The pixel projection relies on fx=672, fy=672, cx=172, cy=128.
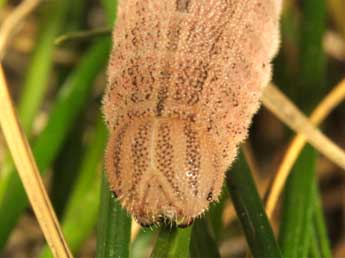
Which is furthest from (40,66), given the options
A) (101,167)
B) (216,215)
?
(216,215)

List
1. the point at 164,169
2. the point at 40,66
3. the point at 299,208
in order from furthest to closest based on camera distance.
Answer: the point at 40,66
the point at 299,208
the point at 164,169

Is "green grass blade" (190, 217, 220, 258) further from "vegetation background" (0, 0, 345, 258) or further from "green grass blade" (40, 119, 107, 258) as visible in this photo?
"green grass blade" (40, 119, 107, 258)

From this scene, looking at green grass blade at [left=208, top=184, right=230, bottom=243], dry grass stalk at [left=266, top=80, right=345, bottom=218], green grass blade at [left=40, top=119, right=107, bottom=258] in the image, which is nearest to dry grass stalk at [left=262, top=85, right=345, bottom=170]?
dry grass stalk at [left=266, top=80, right=345, bottom=218]

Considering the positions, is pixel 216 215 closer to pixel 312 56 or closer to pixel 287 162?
pixel 287 162

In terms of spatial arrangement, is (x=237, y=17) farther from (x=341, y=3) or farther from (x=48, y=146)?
(x=341, y=3)

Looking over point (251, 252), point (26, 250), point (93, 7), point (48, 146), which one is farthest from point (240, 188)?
point (93, 7)
